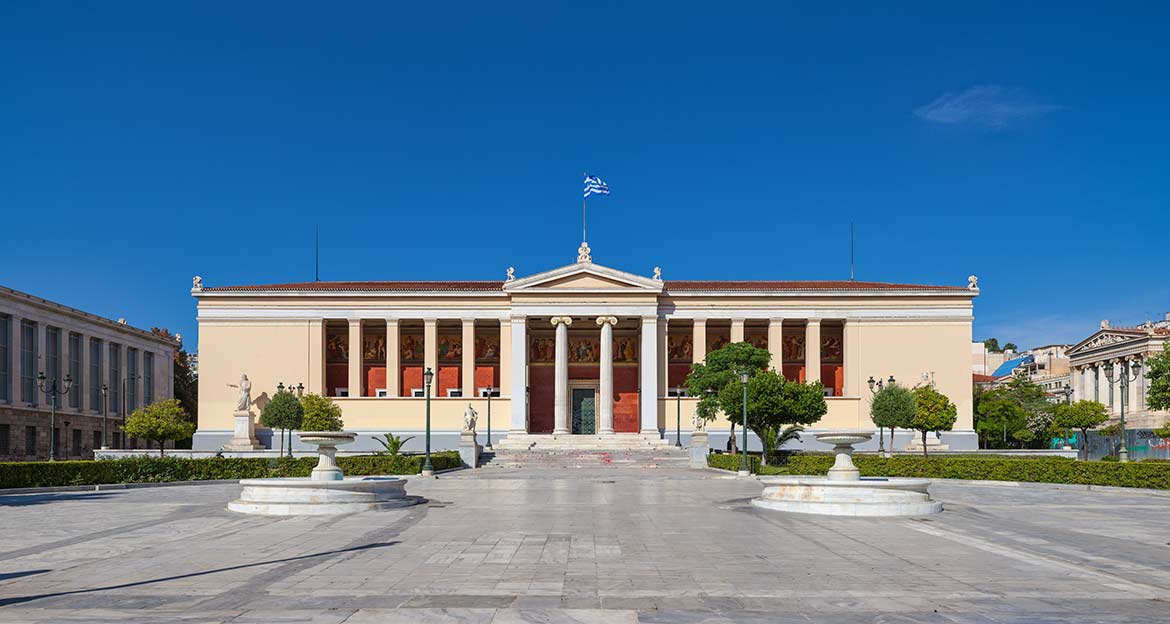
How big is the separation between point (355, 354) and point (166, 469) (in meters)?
29.6

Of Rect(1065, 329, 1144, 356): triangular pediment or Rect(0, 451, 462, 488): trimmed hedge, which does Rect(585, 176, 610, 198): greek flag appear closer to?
Rect(0, 451, 462, 488): trimmed hedge

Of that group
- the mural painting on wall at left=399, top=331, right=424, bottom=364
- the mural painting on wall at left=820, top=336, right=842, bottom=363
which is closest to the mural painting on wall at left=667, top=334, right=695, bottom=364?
the mural painting on wall at left=820, top=336, right=842, bottom=363

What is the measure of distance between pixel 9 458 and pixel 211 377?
39.4ft

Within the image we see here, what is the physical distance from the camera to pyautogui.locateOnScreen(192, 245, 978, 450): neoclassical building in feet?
199

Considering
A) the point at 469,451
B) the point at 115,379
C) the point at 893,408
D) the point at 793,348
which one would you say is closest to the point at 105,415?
the point at 115,379

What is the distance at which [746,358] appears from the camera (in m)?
53.8

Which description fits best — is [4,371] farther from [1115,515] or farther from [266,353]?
[1115,515]

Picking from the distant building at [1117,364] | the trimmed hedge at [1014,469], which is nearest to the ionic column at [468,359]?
the trimmed hedge at [1014,469]

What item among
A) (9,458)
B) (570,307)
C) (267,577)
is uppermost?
(570,307)

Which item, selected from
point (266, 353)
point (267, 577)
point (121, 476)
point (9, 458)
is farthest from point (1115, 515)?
point (9, 458)

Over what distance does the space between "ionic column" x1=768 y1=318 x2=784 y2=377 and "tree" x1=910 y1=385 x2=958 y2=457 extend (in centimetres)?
897

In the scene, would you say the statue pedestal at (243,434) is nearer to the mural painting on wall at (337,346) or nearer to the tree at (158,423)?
the tree at (158,423)

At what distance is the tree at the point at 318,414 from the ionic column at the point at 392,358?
6205mm

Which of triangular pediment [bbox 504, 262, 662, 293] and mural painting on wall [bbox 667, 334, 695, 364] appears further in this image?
mural painting on wall [bbox 667, 334, 695, 364]
